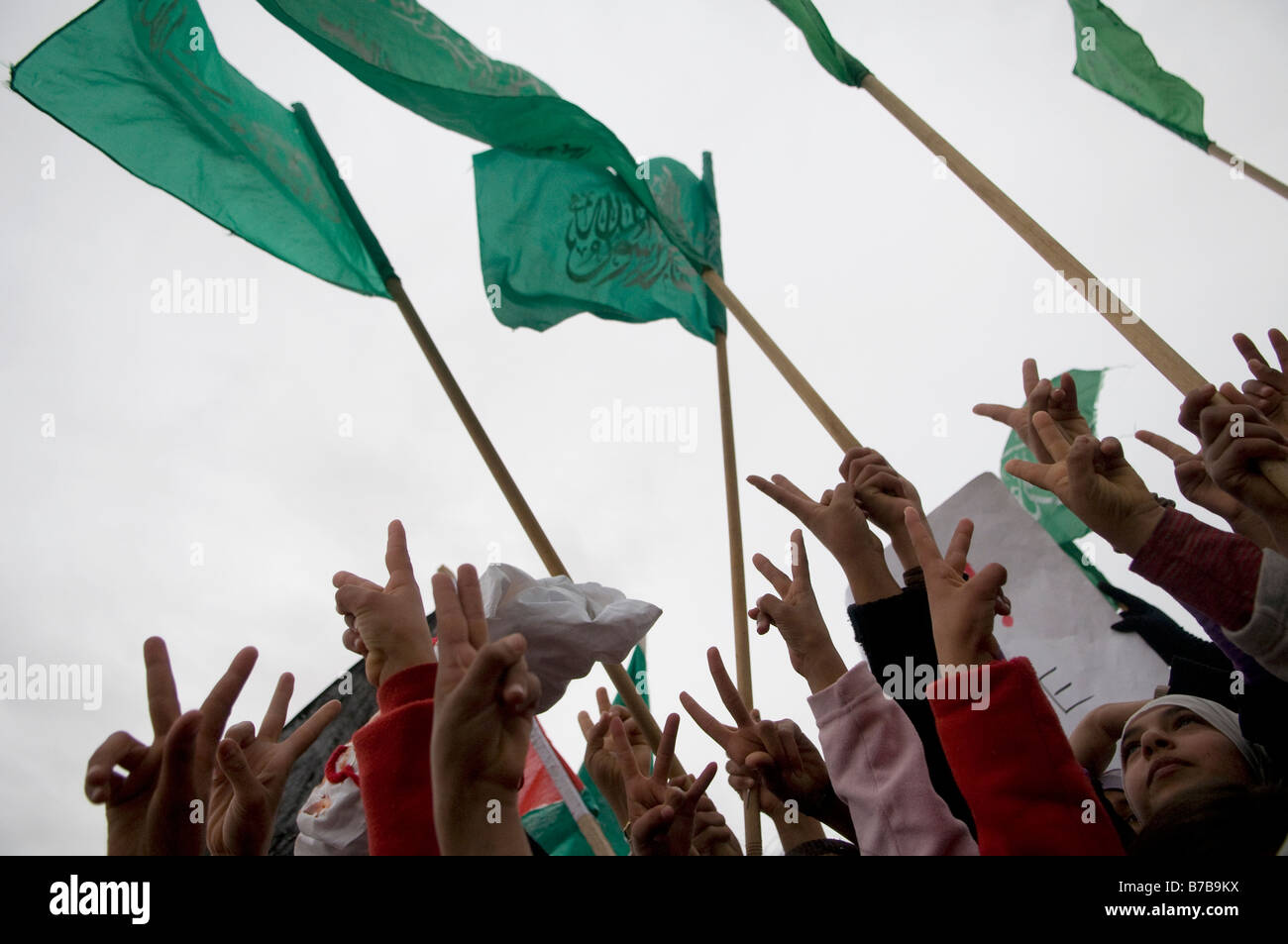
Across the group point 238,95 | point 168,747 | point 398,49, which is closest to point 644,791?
point 168,747

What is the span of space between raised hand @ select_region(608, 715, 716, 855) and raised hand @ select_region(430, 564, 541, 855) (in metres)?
0.74

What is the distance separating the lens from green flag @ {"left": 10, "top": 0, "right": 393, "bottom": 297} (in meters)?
3.88

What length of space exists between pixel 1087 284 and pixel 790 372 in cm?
136

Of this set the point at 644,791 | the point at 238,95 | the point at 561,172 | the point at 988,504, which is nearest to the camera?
the point at 644,791

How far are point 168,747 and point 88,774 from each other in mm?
113

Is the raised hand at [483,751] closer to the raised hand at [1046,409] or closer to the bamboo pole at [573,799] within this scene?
the bamboo pole at [573,799]

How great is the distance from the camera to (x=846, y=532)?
2.36m

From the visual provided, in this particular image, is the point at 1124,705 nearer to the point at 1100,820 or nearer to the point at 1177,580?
the point at 1177,580

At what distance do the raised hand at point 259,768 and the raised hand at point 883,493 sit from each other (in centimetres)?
154

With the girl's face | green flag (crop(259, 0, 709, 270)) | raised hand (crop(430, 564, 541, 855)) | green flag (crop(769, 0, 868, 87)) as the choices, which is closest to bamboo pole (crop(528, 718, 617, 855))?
raised hand (crop(430, 564, 541, 855))

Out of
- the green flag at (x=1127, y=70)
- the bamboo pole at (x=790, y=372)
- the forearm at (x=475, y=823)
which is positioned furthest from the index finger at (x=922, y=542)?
the green flag at (x=1127, y=70)

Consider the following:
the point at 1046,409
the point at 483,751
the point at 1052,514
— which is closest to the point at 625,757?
the point at 483,751
